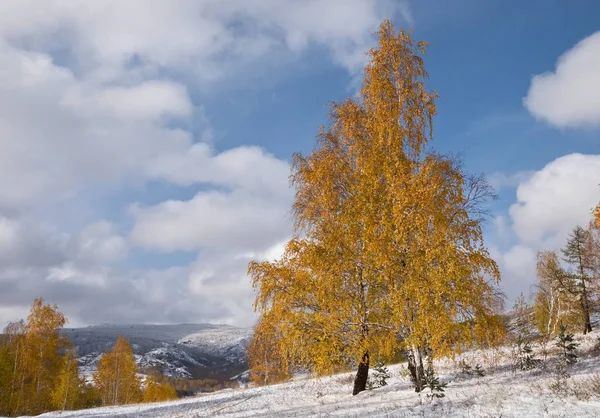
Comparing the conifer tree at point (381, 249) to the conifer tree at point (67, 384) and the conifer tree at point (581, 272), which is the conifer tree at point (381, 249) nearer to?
the conifer tree at point (581, 272)

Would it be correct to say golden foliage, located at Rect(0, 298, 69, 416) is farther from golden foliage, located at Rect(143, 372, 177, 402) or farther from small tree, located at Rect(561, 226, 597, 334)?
small tree, located at Rect(561, 226, 597, 334)

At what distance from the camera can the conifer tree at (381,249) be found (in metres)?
12.2

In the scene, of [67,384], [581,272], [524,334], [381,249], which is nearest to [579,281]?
[581,272]

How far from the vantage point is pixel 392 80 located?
1580 centimetres

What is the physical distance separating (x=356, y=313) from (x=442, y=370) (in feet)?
32.3

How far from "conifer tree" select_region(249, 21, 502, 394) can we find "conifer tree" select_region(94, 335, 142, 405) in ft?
169

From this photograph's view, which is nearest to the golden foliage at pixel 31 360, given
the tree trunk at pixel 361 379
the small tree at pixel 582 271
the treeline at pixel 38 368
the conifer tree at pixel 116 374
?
the treeline at pixel 38 368

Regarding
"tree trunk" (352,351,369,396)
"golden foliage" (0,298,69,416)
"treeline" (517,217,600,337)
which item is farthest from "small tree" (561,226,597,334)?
"golden foliage" (0,298,69,416)

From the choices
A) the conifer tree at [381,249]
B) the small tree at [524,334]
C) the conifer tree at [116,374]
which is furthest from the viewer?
the conifer tree at [116,374]

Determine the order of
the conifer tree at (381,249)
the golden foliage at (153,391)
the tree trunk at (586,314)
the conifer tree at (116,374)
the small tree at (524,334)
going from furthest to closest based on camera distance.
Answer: the golden foliage at (153,391) → the conifer tree at (116,374) → the tree trunk at (586,314) → the small tree at (524,334) → the conifer tree at (381,249)

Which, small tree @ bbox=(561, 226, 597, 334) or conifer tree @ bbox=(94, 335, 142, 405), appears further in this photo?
conifer tree @ bbox=(94, 335, 142, 405)

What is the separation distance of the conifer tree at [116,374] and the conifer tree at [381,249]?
51385 mm

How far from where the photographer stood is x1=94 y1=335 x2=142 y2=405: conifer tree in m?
56.9

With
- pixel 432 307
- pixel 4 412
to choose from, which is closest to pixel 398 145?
pixel 432 307
